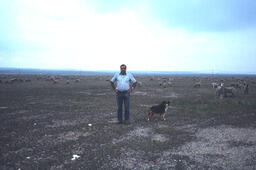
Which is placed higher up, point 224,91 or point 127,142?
point 224,91

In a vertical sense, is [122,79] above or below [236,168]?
above

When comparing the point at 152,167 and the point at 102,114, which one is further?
the point at 102,114

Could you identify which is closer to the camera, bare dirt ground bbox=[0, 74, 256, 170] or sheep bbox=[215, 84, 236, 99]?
bare dirt ground bbox=[0, 74, 256, 170]

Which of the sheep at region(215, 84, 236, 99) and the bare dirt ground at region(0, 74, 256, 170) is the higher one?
the sheep at region(215, 84, 236, 99)

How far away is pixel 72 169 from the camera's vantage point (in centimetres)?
→ 527

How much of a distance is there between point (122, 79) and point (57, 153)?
4512mm

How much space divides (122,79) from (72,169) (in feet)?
16.5

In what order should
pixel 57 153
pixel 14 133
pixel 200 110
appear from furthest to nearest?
pixel 200 110 → pixel 14 133 → pixel 57 153

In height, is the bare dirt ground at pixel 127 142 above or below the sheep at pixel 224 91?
below

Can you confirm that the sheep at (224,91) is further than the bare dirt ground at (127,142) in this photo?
Yes

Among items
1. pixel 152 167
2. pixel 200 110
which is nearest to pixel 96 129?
pixel 152 167

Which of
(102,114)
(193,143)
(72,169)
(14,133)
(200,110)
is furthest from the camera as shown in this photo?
(200,110)

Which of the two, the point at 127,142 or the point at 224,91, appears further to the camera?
the point at 224,91

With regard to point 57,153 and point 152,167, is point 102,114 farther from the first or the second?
point 152,167
